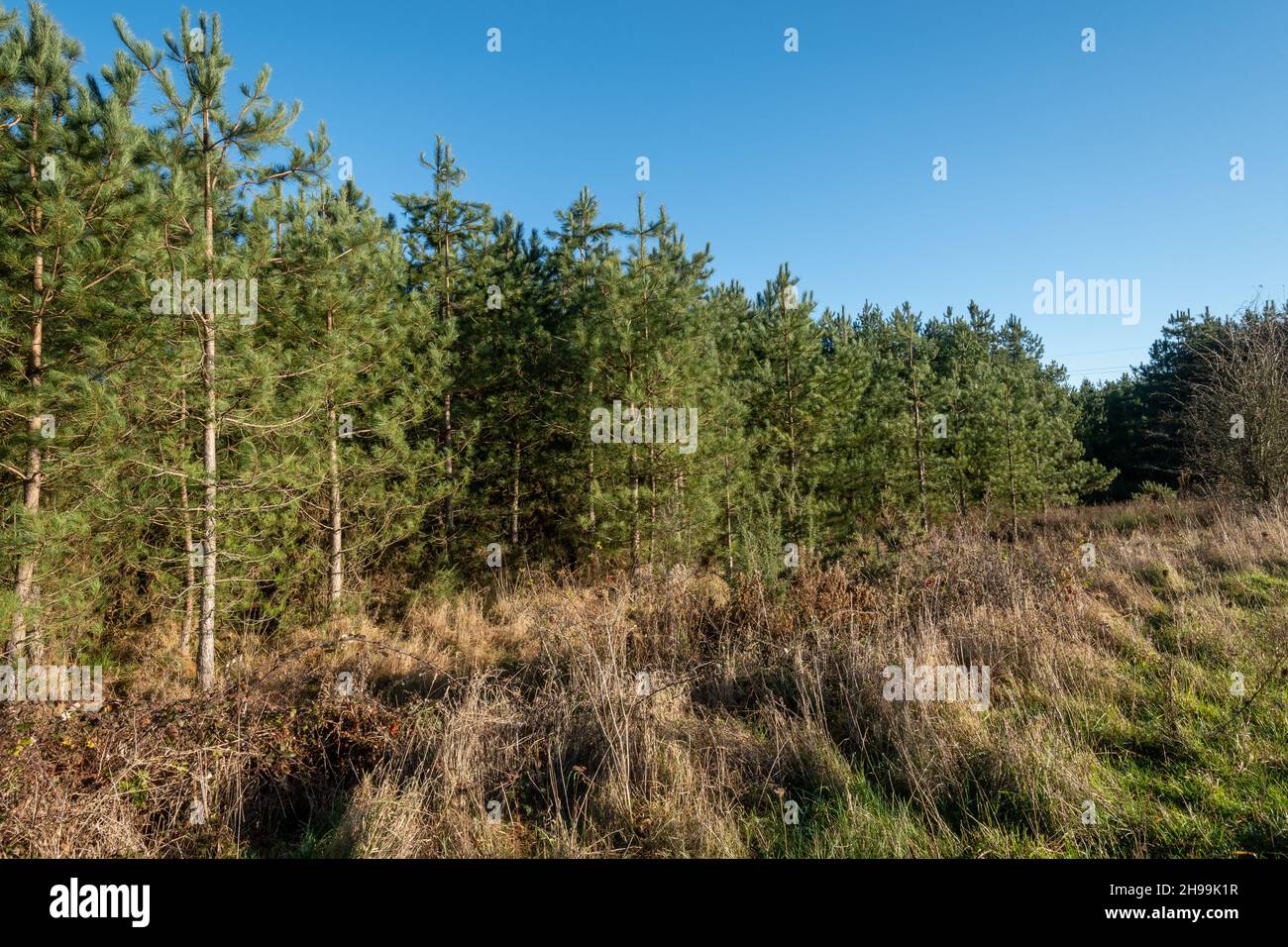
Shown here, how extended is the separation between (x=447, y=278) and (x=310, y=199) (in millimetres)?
3394


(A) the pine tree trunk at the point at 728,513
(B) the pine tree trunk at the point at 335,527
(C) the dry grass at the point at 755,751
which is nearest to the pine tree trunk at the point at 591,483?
(A) the pine tree trunk at the point at 728,513

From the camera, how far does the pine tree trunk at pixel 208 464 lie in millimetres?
7008

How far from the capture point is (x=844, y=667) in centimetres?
449
